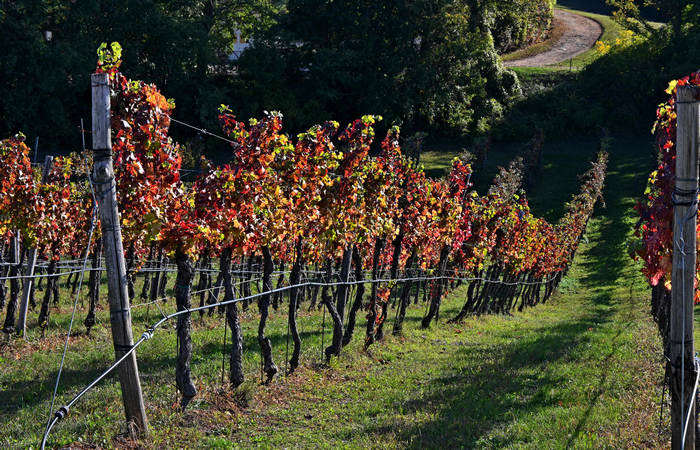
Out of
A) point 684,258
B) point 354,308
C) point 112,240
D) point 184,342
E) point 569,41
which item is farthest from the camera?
point 569,41

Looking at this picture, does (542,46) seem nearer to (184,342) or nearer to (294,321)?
(294,321)

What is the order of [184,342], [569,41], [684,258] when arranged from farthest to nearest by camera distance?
[569,41] → [184,342] → [684,258]

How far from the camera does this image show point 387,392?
10.0 metres

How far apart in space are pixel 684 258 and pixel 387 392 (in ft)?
17.7

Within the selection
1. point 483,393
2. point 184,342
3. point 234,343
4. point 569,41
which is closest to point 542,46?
point 569,41

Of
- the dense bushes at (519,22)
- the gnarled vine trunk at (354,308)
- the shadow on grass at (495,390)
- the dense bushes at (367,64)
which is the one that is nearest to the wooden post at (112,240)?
the shadow on grass at (495,390)

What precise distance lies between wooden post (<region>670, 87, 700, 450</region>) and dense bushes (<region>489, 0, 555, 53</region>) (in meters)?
58.2

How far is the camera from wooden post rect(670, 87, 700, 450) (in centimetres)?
545

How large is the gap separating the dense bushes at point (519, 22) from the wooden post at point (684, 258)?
5824cm

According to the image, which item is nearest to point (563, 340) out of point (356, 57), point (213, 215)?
point (213, 215)

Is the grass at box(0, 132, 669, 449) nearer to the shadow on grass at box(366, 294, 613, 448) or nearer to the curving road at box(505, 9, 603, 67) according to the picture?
the shadow on grass at box(366, 294, 613, 448)

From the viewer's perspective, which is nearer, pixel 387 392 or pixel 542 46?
pixel 387 392

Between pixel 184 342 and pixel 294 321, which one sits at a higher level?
pixel 184 342

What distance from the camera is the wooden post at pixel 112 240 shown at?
21.9 ft
